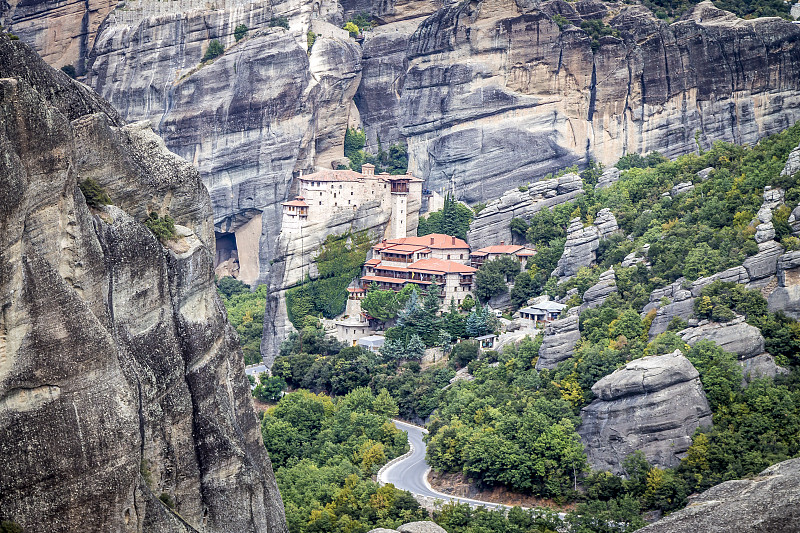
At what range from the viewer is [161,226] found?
35688mm

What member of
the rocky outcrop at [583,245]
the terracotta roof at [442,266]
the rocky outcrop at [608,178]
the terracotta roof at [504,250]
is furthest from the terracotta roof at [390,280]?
the rocky outcrop at [608,178]

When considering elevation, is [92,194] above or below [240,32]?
above

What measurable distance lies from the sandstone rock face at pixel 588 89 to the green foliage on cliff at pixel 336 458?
2431 cm

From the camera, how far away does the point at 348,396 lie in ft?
219

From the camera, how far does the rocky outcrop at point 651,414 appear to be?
171ft

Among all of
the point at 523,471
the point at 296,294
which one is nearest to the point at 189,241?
the point at 523,471

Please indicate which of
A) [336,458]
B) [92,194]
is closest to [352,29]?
[336,458]

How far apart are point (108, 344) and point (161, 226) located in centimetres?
729

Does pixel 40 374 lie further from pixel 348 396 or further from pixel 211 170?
pixel 211 170

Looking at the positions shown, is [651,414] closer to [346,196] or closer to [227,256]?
[346,196]

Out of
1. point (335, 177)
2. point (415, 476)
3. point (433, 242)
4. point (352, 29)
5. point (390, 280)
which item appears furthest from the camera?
point (352, 29)

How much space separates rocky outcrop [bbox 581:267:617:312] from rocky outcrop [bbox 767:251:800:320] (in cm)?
1072

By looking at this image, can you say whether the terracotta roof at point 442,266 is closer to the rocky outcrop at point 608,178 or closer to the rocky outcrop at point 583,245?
the rocky outcrop at point 583,245

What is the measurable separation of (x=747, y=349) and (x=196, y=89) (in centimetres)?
5072
